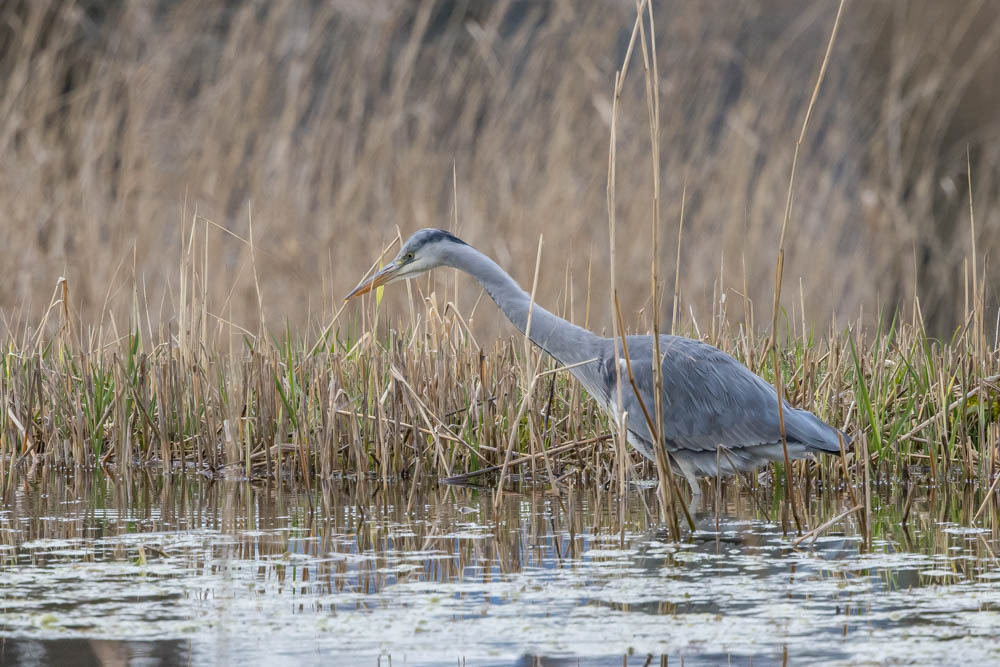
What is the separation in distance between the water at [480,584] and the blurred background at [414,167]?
2.64 m

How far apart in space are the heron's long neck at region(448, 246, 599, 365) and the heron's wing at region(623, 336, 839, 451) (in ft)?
0.59

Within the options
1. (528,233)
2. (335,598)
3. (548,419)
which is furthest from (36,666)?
(528,233)

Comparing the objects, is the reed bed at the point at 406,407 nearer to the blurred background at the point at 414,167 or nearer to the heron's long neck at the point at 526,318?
the heron's long neck at the point at 526,318

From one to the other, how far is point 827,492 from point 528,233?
2722mm

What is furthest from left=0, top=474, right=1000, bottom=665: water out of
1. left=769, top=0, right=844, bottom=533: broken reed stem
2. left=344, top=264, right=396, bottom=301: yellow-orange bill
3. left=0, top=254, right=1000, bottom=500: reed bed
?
left=344, top=264, right=396, bottom=301: yellow-orange bill

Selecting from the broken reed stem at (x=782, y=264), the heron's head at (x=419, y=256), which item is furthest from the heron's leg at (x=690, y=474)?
the heron's head at (x=419, y=256)

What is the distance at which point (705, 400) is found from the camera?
14.0ft

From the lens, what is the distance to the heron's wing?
4137 mm

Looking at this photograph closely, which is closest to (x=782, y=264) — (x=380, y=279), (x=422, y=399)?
(x=380, y=279)

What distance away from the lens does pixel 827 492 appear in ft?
14.2

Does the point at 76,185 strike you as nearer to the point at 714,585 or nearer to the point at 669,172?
the point at 669,172

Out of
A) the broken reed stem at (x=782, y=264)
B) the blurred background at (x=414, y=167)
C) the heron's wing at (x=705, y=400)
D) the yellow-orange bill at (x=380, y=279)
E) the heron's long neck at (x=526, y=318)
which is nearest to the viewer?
the broken reed stem at (x=782, y=264)

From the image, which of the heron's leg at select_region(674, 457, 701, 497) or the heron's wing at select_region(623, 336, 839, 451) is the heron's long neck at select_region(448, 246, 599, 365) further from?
the heron's leg at select_region(674, 457, 701, 497)

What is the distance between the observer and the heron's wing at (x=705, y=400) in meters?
4.14
